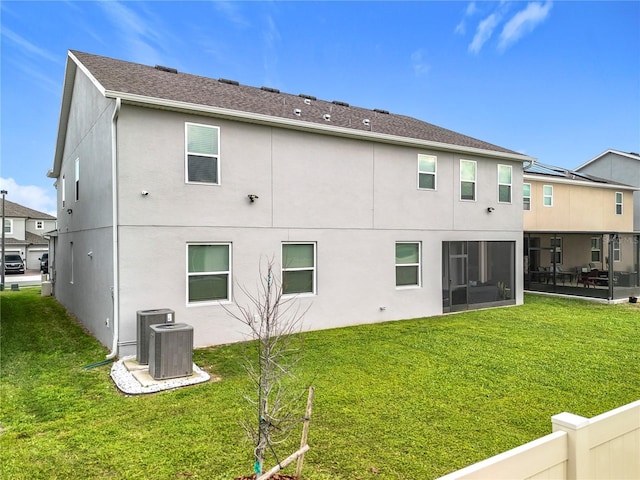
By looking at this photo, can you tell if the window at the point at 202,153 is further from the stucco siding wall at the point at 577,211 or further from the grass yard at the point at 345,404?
the stucco siding wall at the point at 577,211

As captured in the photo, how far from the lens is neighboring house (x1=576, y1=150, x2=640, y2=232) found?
2489 cm

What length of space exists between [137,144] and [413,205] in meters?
7.58

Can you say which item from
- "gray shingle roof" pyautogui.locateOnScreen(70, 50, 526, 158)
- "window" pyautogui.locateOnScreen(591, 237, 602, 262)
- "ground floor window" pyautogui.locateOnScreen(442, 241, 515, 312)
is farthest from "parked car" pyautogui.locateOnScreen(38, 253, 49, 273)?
"window" pyautogui.locateOnScreen(591, 237, 602, 262)

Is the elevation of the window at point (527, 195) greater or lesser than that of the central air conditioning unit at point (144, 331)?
greater

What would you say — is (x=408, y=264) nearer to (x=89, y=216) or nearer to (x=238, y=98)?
(x=238, y=98)

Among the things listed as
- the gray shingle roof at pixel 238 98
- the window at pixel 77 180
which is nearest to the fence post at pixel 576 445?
the gray shingle roof at pixel 238 98

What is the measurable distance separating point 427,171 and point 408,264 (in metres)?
2.91

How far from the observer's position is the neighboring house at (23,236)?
3806 centimetres

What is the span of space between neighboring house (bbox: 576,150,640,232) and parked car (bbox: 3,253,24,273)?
149ft

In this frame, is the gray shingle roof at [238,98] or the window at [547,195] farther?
the window at [547,195]

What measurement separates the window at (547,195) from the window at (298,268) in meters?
14.6

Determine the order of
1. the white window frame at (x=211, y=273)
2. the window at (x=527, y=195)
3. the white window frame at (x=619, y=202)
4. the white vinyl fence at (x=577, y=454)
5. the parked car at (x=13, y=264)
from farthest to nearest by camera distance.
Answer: the parked car at (x=13, y=264), the white window frame at (x=619, y=202), the window at (x=527, y=195), the white window frame at (x=211, y=273), the white vinyl fence at (x=577, y=454)

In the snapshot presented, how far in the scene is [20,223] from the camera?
130 feet

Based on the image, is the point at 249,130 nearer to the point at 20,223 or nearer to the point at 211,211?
the point at 211,211
